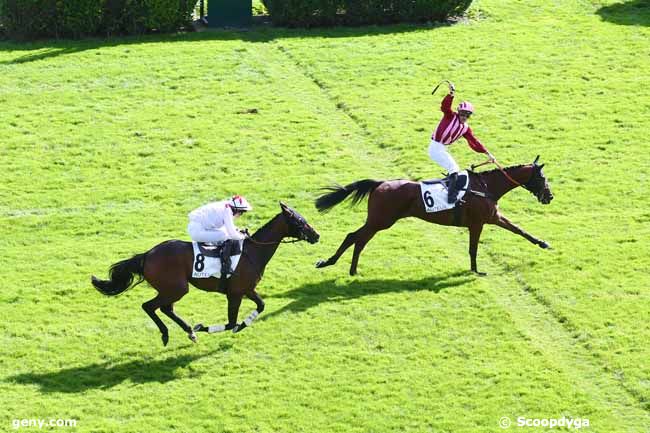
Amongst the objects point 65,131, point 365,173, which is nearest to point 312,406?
point 365,173

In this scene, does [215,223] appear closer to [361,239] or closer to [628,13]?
[361,239]

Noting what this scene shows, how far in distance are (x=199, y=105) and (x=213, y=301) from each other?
9.07 meters

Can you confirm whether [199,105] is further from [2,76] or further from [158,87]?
[2,76]

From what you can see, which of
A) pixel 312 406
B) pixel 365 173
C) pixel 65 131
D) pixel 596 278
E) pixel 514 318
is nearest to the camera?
pixel 312 406

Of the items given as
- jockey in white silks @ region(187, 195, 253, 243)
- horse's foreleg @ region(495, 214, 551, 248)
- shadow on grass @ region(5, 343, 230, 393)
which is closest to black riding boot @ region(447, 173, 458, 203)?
horse's foreleg @ region(495, 214, 551, 248)

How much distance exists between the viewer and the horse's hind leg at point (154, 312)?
16719 mm

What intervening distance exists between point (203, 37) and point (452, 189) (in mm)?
13042

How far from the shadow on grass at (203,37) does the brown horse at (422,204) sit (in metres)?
11.4

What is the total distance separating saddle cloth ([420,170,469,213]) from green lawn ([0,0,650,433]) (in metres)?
1.20

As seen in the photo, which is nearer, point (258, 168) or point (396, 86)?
point (258, 168)

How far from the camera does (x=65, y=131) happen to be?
25.7 metres

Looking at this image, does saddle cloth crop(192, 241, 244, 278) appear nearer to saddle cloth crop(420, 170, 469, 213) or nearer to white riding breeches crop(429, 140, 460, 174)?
saddle cloth crop(420, 170, 469, 213)

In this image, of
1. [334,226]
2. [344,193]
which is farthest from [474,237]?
[334,226]

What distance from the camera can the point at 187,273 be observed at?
16594mm
